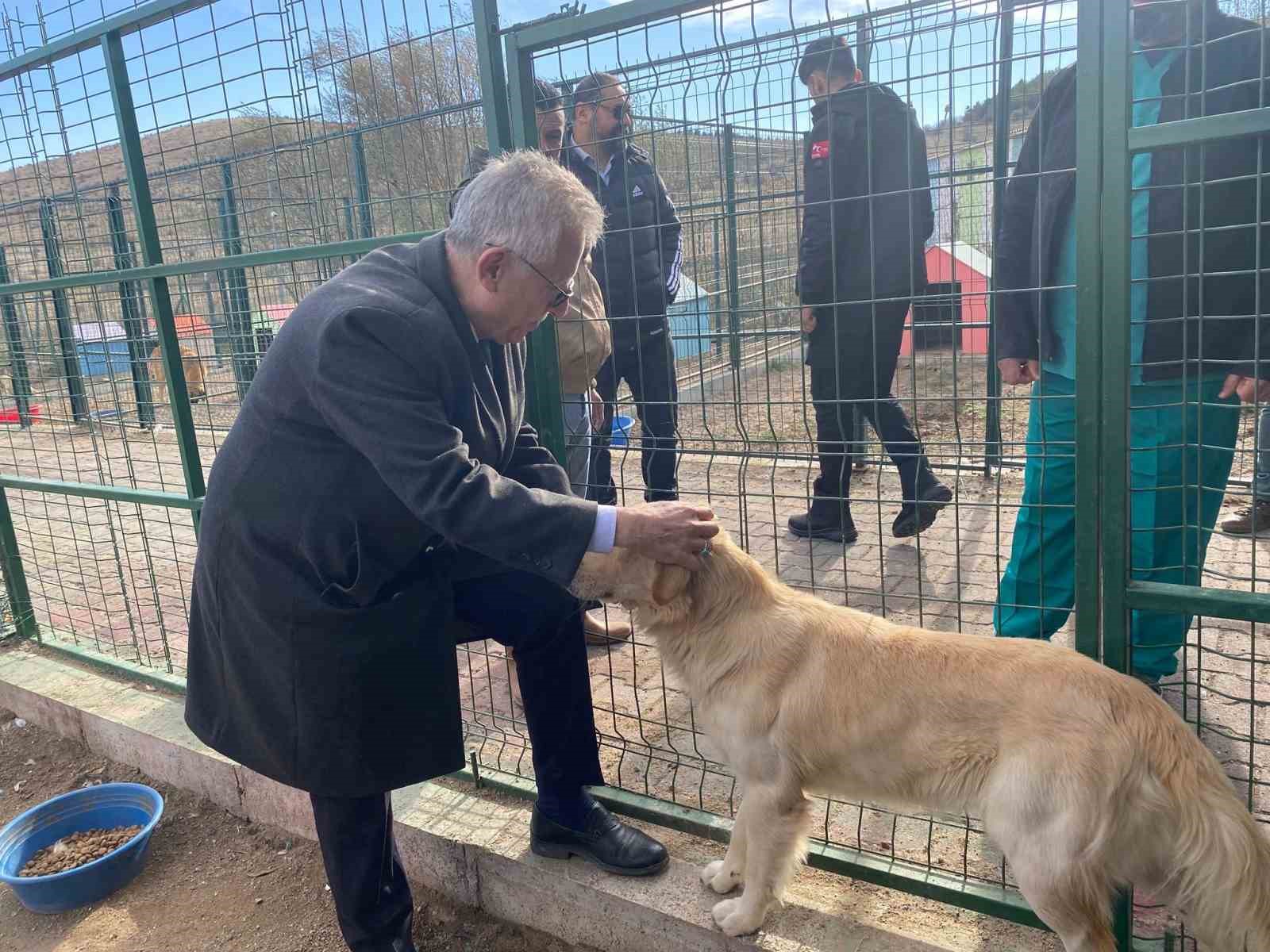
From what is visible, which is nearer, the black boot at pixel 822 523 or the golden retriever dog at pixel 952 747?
the golden retriever dog at pixel 952 747

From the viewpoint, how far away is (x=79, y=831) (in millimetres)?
3875

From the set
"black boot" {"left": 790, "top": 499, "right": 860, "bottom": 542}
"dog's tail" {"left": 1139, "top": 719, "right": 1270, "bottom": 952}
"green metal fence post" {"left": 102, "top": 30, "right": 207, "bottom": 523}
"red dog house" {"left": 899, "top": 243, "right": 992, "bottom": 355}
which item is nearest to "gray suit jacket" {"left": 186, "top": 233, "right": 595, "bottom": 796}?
"dog's tail" {"left": 1139, "top": 719, "right": 1270, "bottom": 952}

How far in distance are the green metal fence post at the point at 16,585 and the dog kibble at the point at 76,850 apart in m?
2.09

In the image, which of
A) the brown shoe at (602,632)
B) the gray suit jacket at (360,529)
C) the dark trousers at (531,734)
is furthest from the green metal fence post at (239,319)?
the dark trousers at (531,734)

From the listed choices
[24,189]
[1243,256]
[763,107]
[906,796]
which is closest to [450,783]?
[906,796]

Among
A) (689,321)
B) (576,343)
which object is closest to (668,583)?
(576,343)

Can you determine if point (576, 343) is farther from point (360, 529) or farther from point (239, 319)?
point (239, 319)

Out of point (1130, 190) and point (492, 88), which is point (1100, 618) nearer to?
point (1130, 190)

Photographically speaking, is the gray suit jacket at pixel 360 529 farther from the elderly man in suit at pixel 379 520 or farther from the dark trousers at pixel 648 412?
the dark trousers at pixel 648 412

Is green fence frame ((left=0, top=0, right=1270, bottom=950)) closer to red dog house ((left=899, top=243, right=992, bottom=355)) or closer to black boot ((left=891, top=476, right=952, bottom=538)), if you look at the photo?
red dog house ((left=899, top=243, right=992, bottom=355))

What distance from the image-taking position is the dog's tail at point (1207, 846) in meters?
2.06

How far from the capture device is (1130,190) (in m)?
2.06

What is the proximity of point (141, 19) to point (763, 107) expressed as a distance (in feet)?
9.33

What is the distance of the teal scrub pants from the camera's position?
2.89 metres
